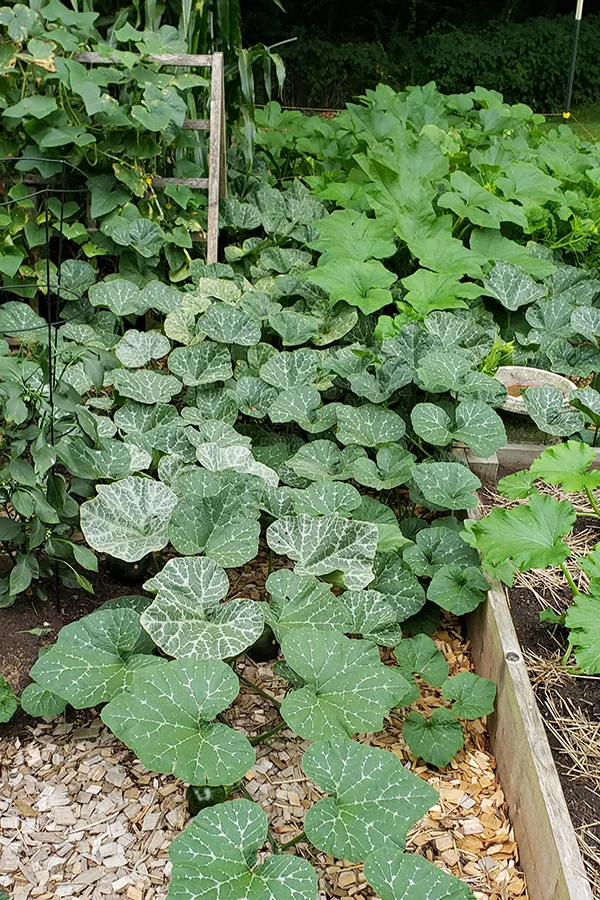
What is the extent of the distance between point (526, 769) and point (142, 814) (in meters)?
0.76

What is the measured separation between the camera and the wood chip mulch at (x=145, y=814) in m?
1.61

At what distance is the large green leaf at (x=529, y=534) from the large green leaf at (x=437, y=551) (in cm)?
25

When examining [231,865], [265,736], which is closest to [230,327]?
[265,736]

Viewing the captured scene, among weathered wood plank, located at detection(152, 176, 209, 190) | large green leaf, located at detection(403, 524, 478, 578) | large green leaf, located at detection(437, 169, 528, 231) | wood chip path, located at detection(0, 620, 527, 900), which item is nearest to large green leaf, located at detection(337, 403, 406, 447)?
large green leaf, located at detection(403, 524, 478, 578)

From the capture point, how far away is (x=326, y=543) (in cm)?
197

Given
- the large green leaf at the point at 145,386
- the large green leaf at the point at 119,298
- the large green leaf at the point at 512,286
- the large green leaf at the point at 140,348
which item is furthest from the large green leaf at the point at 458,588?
the large green leaf at the point at 119,298

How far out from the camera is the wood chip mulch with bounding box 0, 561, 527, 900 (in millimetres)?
1607

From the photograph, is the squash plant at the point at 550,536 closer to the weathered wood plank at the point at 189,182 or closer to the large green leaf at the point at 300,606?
the large green leaf at the point at 300,606

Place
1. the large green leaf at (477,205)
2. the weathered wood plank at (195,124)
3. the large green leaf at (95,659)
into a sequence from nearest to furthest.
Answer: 1. the large green leaf at (95,659)
2. the large green leaf at (477,205)
3. the weathered wood plank at (195,124)

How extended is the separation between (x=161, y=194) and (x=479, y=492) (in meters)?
1.93

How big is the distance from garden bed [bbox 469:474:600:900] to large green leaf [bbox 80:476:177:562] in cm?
79

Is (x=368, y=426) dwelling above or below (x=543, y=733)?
above

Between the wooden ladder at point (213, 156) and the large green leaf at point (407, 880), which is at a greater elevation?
the wooden ladder at point (213, 156)

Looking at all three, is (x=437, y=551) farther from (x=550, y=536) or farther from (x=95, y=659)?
(x=95, y=659)
